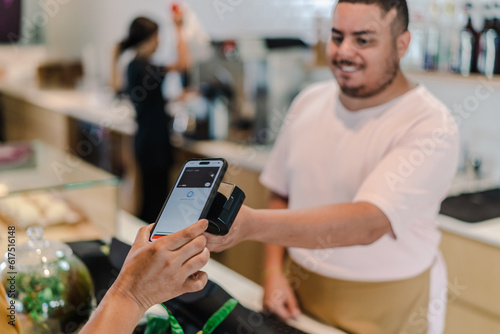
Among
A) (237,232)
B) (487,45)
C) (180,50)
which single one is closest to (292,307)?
(237,232)

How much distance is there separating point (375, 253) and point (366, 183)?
0.74ft

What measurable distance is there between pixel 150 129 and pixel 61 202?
5.36 feet

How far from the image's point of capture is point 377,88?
125cm

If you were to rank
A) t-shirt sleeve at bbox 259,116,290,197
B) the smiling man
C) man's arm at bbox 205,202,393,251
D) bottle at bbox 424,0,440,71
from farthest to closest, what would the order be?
1. bottle at bbox 424,0,440,71
2. t-shirt sleeve at bbox 259,116,290,197
3. the smiling man
4. man's arm at bbox 205,202,393,251

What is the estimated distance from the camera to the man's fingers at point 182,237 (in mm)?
684

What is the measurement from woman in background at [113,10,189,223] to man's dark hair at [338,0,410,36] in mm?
2173

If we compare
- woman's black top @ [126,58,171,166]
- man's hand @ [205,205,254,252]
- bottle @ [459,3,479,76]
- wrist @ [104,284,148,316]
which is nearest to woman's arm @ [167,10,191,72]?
woman's black top @ [126,58,171,166]

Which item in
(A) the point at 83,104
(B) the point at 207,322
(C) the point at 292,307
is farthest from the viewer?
(A) the point at 83,104

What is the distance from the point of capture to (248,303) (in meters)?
1.29

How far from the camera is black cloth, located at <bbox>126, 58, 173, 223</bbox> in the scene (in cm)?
319

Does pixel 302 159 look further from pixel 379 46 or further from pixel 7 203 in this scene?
pixel 7 203

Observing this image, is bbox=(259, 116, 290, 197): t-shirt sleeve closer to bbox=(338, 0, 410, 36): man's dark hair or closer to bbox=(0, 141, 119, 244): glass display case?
bbox=(338, 0, 410, 36): man's dark hair

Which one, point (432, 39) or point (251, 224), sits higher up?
point (432, 39)

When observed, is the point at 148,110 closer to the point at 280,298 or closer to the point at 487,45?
the point at 487,45
